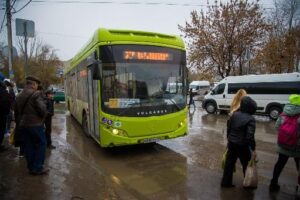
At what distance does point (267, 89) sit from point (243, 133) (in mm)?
14187

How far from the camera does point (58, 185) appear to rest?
6.11 metres

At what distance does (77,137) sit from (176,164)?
17.6ft

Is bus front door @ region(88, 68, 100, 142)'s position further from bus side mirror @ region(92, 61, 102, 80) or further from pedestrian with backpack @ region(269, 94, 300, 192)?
pedestrian with backpack @ region(269, 94, 300, 192)

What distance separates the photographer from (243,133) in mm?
5680

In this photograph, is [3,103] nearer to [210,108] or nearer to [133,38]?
[133,38]

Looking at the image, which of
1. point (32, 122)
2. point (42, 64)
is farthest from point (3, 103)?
point (42, 64)

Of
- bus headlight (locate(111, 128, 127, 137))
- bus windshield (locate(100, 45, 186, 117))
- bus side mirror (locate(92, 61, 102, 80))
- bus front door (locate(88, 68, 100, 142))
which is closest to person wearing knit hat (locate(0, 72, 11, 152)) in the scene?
bus front door (locate(88, 68, 100, 142))


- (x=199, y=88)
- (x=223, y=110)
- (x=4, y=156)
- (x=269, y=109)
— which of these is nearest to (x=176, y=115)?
(x=4, y=156)

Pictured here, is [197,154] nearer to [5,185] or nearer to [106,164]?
[106,164]

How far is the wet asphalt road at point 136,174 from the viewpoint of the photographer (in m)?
5.79

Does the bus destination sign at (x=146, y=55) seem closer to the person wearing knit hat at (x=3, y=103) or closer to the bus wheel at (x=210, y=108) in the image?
the person wearing knit hat at (x=3, y=103)

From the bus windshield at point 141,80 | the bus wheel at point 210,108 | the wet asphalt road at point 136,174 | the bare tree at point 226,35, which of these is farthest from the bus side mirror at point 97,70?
the bare tree at point 226,35

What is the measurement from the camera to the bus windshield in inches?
322

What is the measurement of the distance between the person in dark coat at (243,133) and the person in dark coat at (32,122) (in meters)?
3.71
